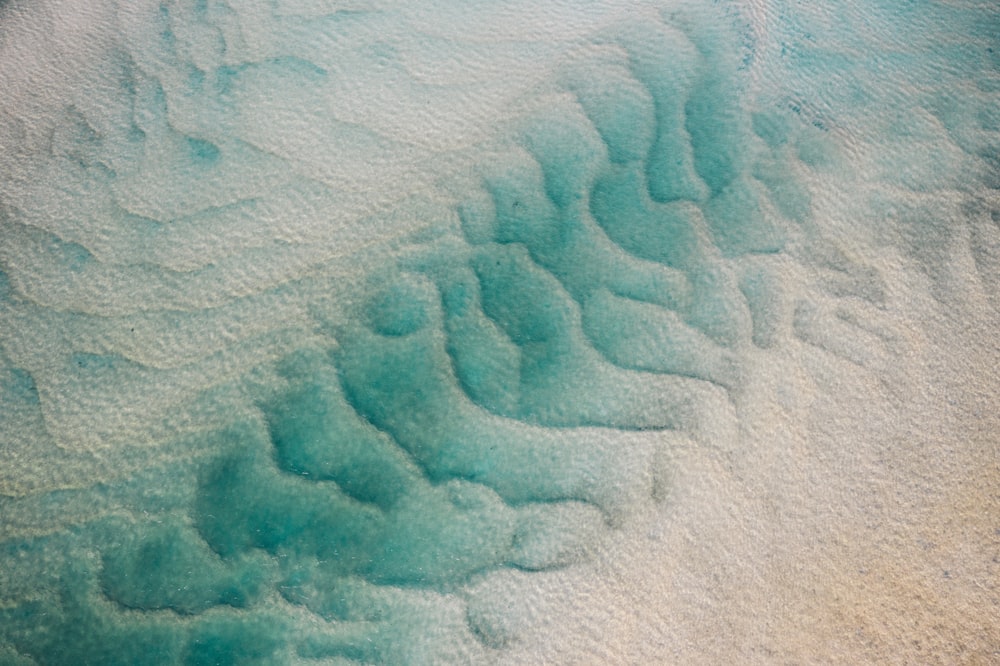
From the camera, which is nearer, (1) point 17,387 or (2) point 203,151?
(1) point 17,387

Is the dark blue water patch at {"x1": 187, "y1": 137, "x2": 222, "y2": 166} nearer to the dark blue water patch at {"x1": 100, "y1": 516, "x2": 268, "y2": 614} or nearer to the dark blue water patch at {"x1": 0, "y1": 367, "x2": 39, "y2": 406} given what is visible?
the dark blue water patch at {"x1": 0, "y1": 367, "x2": 39, "y2": 406}

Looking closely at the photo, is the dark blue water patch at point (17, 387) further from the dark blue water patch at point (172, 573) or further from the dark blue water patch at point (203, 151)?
the dark blue water patch at point (203, 151)

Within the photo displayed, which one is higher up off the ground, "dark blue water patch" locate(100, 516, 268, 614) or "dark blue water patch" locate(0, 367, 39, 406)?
"dark blue water patch" locate(0, 367, 39, 406)

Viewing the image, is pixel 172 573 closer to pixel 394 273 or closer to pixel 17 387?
pixel 17 387

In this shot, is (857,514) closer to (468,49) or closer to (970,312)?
(970,312)

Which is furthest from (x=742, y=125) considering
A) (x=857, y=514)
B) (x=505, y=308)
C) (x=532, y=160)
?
(x=857, y=514)

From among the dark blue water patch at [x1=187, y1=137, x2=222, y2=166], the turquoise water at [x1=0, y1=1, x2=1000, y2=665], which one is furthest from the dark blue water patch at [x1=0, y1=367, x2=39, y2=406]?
the dark blue water patch at [x1=187, y1=137, x2=222, y2=166]

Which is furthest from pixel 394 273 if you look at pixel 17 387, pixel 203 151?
pixel 17 387

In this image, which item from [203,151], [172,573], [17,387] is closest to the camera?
[172,573]
